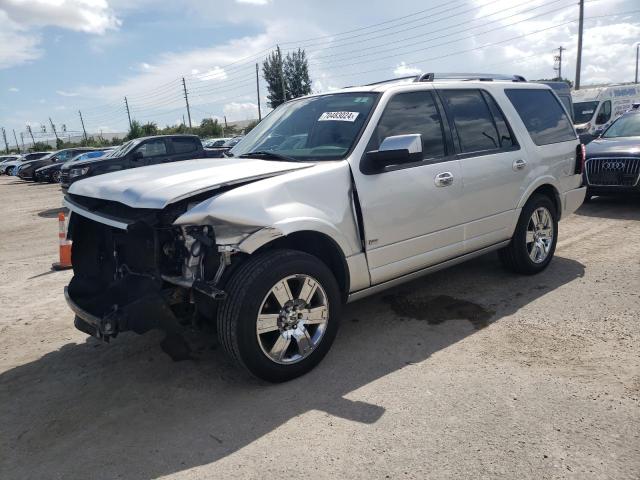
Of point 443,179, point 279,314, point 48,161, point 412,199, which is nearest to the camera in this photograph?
point 279,314

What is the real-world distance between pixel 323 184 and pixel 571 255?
13.2 ft

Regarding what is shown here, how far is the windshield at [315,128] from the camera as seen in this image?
→ 3.88 m

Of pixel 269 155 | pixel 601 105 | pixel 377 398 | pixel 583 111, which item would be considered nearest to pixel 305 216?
pixel 269 155

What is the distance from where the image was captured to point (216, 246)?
3123 mm

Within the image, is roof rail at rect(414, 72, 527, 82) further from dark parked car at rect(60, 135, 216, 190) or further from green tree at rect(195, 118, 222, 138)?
green tree at rect(195, 118, 222, 138)

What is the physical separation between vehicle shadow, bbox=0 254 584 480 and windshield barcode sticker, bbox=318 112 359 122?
172cm

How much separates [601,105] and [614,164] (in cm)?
1285

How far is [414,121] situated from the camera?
4160 millimetres

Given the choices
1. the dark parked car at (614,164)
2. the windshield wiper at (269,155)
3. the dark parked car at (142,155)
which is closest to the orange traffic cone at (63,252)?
the windshield wiper at (269,155)

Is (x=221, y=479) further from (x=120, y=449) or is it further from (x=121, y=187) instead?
(x=121, y=187)

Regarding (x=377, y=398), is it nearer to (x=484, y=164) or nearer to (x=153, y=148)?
(x=484, y=164)

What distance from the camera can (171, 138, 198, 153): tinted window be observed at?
45.1 ft

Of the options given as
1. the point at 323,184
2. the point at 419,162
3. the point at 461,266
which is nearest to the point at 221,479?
the point at 323,184

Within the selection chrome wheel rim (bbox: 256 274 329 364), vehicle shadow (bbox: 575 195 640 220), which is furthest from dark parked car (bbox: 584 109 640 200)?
chrome wheel rim (bbox: 256 274 329 364)
